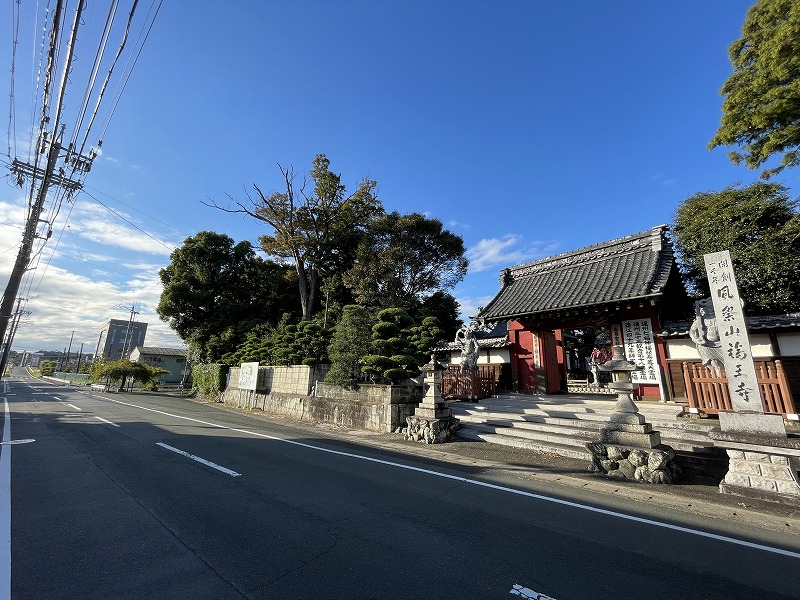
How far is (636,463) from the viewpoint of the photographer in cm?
616

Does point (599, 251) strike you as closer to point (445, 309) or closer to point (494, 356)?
point (494, 356)

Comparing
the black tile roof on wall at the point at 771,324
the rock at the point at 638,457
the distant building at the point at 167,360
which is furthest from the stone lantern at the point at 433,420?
the distant building at the point at 167,360

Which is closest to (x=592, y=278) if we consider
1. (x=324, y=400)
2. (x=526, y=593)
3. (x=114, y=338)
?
(x=324, y=400)

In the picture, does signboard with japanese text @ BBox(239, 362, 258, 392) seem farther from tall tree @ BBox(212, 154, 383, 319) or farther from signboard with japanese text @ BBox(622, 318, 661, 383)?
signboard with japanese text @ BBox(622, 318, 661, 383)

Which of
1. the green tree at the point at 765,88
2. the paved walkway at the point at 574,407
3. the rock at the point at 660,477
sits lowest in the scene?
the rock at the point at 660,477

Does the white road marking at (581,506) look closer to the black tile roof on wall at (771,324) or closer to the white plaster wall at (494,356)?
the black tile roof on wall at (771,324)

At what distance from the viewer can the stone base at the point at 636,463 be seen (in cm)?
598

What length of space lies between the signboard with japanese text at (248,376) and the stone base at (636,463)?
56.6ft

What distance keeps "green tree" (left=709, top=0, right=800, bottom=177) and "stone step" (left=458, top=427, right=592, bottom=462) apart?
10.5 m

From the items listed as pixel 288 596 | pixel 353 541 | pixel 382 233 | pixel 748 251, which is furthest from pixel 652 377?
pixel 382 233

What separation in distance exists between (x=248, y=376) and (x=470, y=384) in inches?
516

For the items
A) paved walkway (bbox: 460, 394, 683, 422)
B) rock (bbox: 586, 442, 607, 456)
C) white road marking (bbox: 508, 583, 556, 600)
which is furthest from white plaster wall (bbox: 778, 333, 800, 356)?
white road marking (bbox: 508, 583, 556, 600)

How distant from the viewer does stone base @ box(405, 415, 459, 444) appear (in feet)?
31.1

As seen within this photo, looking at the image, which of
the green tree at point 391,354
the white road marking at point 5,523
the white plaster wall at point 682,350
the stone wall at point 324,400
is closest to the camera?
the white road marking at point 5,523
